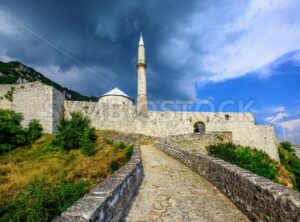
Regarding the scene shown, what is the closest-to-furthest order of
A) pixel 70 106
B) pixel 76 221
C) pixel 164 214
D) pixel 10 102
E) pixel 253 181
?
1. pixel 76 221
2. pixel 253 181
3. pixel 164 214
4. pixel 10 102
5. pixel 70 106

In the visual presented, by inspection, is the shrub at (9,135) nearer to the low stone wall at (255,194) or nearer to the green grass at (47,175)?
the green grass at (47,175)

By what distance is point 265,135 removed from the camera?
100 feet

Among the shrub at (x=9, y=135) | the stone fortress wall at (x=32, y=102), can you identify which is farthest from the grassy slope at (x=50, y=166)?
the stone fortress wall at (x=32, y=102)

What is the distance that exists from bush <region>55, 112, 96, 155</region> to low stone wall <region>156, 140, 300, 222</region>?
38.2 ft

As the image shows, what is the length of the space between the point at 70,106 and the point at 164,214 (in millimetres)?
24466

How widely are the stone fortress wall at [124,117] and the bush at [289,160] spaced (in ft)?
7.25

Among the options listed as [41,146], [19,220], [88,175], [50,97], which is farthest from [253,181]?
[50,97]

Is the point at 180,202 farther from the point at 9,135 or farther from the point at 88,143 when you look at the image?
the point at 9,135

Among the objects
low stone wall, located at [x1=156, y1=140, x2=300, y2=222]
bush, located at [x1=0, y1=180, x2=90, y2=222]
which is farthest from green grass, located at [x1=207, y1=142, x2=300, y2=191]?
bush, located at [x1=0, y1=180, x2=90, y2=222]

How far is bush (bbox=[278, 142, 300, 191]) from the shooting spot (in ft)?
91.6

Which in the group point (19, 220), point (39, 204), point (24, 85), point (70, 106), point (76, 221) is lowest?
point (19, 220)

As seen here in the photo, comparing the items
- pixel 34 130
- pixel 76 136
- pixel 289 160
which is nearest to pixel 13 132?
pixel 34 130

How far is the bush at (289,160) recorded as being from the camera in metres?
27.9

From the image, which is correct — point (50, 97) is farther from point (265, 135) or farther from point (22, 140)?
point (265, 135)
